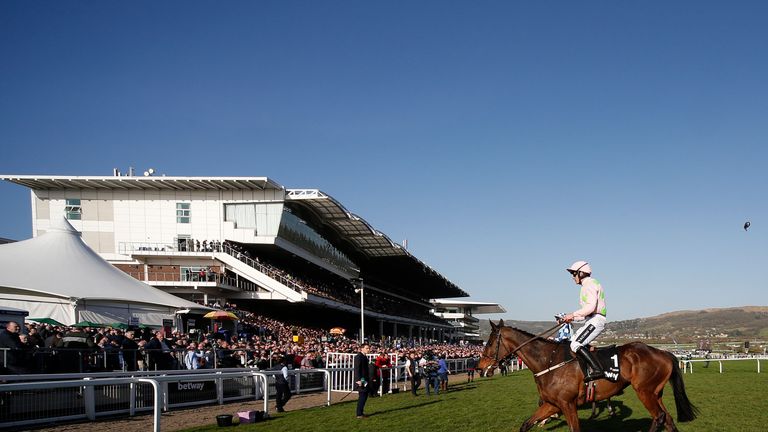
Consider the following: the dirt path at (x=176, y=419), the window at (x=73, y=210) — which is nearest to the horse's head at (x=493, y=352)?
the dirt path at (x=176, y=419)

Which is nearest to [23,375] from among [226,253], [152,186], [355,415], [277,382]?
[277,382]

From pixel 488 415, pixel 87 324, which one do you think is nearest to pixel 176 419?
pixel 488 415

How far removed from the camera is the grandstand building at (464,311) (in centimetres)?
11168

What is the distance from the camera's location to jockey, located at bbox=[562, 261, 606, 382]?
8.61 m

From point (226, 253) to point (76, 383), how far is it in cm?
2842

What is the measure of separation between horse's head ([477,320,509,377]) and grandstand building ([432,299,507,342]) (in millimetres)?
99882

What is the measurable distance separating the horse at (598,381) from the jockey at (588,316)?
0.15 m

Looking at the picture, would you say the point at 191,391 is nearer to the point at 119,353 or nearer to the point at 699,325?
the point at 119,353

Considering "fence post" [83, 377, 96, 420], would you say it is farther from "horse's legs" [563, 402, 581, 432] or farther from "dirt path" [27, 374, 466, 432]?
"horse's legs" [563, 402, 581, 432]

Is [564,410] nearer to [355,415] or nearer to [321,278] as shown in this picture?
[355,415]

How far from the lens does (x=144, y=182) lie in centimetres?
3975

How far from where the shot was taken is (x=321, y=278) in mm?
52344

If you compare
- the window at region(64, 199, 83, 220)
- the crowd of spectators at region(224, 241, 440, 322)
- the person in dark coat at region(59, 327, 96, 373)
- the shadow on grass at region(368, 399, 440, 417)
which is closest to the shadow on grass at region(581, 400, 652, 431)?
the shadow on grass at region(368, 399, 440, 417)

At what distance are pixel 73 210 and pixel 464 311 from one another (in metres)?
85.2
